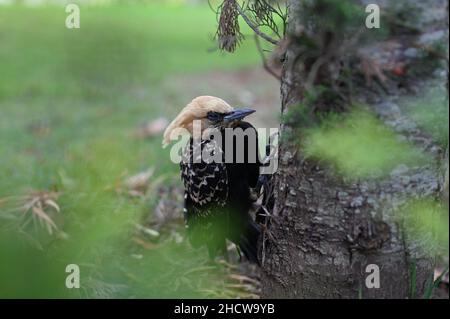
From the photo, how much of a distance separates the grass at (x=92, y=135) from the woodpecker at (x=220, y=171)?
0.34 meters

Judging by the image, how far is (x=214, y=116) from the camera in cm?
327

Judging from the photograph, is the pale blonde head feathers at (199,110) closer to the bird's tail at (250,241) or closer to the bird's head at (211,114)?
the bird's head at (211,114)

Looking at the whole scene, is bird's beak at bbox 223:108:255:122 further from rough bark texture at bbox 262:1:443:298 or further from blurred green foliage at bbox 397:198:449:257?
blurred green foliage at bbox 397:198:449:257

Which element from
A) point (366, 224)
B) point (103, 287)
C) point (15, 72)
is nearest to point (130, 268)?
point (103, 287)

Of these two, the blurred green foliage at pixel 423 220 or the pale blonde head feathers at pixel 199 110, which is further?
the pale blonde head feathers at pixel 199 110

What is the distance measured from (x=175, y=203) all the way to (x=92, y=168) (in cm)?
71

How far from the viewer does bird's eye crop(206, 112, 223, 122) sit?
10.7 feet

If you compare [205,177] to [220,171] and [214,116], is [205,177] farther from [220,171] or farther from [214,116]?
[214,116]

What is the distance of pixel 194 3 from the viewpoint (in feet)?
48.6

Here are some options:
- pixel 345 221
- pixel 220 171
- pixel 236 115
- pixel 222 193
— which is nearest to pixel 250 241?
pixel 222 193

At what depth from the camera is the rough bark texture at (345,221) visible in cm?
218

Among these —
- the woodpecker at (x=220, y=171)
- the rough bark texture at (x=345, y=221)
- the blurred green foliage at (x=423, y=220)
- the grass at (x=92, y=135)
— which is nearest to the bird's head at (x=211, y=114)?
the woodpecker at (x=220, y=171)

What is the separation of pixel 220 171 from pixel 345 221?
110 cm
